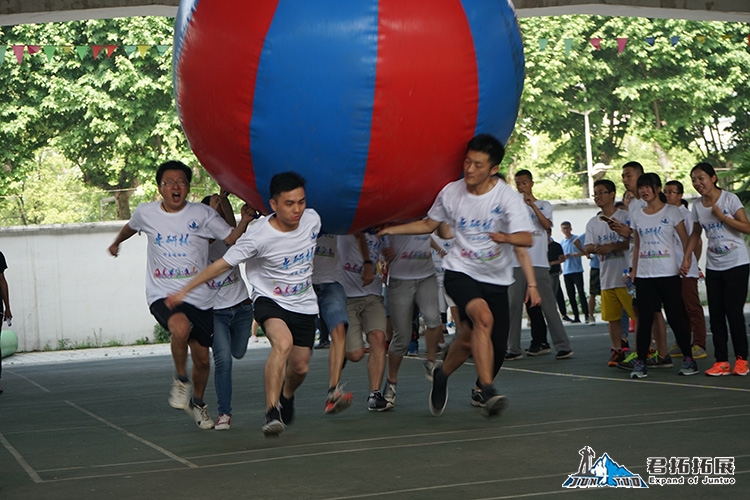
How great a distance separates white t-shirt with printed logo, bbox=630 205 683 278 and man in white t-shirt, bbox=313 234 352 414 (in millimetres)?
2800

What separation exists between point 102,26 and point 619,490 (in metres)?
23.9

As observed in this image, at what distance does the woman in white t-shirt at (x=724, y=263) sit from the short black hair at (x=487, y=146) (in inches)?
124

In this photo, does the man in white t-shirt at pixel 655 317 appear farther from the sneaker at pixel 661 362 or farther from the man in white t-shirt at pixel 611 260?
the man in white t-shirt at pixel 611 260

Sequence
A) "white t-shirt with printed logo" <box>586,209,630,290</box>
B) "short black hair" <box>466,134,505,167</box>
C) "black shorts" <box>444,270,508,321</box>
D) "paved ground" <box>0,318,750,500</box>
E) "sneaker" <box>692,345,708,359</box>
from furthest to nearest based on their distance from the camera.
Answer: "sneaker" <box>692,345,708,359</box> → "white t-shirt with printed logo" <box>586,209,630,290</box> → "black shorts" <box>444,270,508,321</box> → "short black hair" <box>466,134,505,167</box> → "paved ground" <box>0,318,750,500</box>

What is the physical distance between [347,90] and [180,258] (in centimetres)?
204

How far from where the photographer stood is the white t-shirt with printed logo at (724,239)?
323 inches

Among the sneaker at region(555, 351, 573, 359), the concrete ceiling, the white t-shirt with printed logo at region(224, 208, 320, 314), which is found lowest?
the sneaker at region(555, 351, 573, 359)

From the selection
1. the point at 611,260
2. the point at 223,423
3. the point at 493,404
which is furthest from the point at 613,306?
the point at 223,423

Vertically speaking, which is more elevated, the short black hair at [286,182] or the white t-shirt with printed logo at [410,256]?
the short black hair at [286,182]

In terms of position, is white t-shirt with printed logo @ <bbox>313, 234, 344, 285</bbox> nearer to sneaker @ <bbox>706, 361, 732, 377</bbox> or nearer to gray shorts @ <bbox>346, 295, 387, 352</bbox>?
gray shorts @ <bbox>346, 295, 387, 352</bbox>

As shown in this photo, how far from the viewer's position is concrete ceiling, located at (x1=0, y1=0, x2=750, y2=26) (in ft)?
40.1

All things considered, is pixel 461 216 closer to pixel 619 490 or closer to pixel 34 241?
pixel 619 490

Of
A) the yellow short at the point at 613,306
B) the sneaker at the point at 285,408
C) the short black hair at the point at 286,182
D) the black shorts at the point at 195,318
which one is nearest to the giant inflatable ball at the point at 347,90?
the short black hair at the point at 286,182

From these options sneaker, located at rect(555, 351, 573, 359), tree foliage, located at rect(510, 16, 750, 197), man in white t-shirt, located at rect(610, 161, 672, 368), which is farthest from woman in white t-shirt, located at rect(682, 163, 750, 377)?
tree foliage, located at rect(510, 16, 750, 197)
